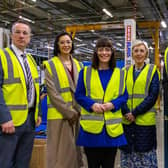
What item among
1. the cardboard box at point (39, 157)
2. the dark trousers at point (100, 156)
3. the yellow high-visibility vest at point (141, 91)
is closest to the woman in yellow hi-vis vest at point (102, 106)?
the dark trousers at point (100, 156)

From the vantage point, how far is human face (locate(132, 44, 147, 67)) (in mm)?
2873

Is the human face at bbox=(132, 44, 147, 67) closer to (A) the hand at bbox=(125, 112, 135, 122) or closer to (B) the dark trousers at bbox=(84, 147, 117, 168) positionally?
(A) the hand at bbox=(125, 112, 135, 122)

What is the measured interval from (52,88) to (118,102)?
0.72 meters

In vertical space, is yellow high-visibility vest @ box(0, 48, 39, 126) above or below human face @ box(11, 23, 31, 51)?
below

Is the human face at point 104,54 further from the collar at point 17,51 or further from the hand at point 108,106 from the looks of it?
the collar at point 17,51

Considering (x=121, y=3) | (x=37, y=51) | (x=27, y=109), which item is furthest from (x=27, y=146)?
(x=37, y=51)

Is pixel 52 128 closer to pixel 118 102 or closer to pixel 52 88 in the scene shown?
pixel 52 88

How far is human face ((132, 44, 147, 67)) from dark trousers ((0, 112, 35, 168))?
1105 millimetres

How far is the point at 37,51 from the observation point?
19812mm

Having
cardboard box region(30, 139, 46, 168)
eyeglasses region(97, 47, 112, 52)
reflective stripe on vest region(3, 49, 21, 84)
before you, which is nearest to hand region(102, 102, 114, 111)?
eyeglasses region(97, 47, 112, 52)

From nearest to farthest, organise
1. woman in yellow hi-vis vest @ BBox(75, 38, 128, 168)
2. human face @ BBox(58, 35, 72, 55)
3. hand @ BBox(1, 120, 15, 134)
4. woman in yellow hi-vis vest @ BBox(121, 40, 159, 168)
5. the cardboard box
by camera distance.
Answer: hand @ BBox(1, 120, 15, 134), woman in yellow hi-vis vest @ BBox(75, 38, 128, 168), woman in yellow hi-vis vest @ BBox(121, 40, 159, 168), human face @ BBox(58, 35, 72, 55), the cardboard box

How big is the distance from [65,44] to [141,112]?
0.93 metres

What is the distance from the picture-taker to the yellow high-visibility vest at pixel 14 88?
2244 millimetres

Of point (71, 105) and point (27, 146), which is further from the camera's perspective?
point (71, 105)
